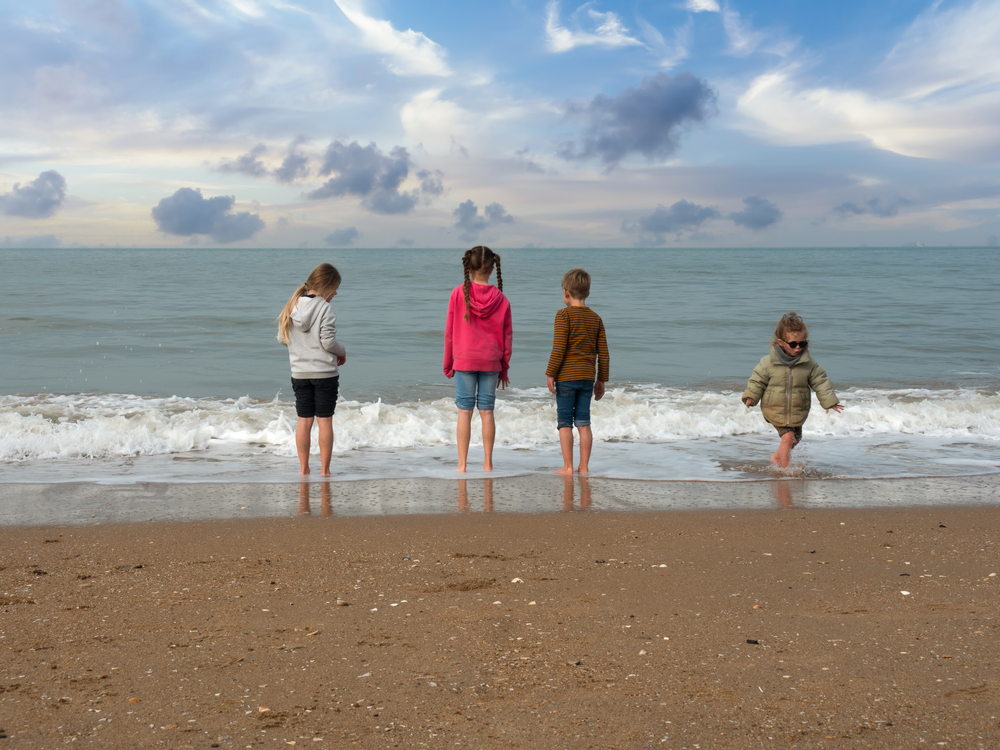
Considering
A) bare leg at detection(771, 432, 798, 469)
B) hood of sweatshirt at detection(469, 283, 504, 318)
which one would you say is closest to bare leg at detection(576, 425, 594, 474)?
hood of sweatshirt at detection(469, 283, 504, 318)

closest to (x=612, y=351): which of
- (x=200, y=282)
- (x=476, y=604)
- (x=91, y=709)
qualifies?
(x=476, y=604)

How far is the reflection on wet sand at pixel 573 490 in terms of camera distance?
4.87 meters

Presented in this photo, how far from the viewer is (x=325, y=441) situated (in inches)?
229

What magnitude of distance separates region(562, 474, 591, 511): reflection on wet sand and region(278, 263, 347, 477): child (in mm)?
1881

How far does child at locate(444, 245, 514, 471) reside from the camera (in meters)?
5.72

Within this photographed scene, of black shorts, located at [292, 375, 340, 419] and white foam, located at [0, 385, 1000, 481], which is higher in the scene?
black shorts, located at [292, 375, 340, 419]

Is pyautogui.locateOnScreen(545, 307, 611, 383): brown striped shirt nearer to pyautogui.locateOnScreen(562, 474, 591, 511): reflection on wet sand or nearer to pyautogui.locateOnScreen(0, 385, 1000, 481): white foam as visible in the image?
pyautogui.locateOnScreen(562, 474, 591, 511): reflection on wet sand

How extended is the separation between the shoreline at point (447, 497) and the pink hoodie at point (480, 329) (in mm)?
894

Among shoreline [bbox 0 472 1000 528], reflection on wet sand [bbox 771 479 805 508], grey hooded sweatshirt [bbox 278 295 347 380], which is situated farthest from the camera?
grey hooded sweatshirt [bbox 278 295 347 380]

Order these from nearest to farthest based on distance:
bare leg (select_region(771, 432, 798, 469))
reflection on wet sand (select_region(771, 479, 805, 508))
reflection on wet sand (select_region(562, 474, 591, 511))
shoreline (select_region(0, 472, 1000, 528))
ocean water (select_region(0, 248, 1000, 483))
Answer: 1. shoreline (select_region(0, 472, 1000, 528))
2. reflection on wet sand (select_region(562, 474, 591, 511))
3. reflection on wet sand (select_region(771, 479, 805, 508))
4. bare leg (select_region(771, 432, 798, 469))
5. ocean water (select_region(0, 248, 1000, 483))

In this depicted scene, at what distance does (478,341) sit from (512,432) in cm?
198

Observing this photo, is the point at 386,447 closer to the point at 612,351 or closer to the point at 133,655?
the point at 133,655

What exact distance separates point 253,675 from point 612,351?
12.6 metres

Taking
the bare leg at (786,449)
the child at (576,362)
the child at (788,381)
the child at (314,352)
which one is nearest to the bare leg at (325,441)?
the child at (314,352)
